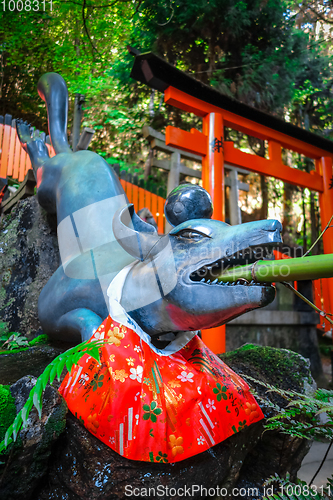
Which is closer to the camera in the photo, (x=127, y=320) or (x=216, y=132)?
(x=127, y=320)

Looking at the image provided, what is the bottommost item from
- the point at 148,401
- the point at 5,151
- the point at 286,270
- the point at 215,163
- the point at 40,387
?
the point at 148,401

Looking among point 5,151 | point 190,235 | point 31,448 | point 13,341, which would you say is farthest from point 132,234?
point 5,151

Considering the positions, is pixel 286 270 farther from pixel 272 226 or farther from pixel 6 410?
pixel 6 410

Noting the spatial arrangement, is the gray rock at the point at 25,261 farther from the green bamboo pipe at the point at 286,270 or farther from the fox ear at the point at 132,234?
the green bamboo pipe at the point at 286,270

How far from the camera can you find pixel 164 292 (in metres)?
1.42

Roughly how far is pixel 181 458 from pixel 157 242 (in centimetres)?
86

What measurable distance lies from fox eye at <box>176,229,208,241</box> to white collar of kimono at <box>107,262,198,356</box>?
382 mm

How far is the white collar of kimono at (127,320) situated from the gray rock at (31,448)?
37cm

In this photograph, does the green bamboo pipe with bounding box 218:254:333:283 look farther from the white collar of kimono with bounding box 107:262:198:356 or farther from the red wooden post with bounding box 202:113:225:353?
the red wooden post with bounding box 202:113:225:353

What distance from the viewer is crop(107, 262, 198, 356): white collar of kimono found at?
141 cm

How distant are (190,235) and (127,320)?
0.44 metres

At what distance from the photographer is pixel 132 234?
1.55 meters

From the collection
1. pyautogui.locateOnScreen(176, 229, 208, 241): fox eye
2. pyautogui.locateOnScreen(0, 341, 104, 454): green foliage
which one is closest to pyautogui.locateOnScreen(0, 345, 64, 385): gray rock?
pyautogui.locateOnScreen(0, 341, 104, 454): green foliage

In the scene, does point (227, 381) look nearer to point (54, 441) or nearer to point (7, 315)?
point (54, 441)
